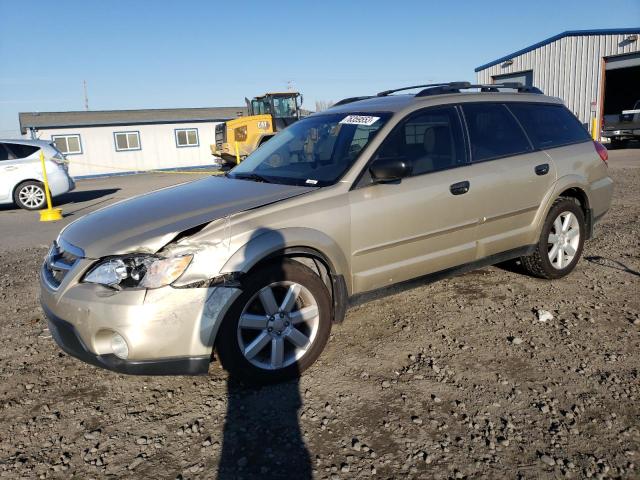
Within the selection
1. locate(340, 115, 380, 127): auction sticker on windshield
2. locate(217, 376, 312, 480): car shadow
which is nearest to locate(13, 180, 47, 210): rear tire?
locate(340, 115, 380, 127): auction sticker on windshield

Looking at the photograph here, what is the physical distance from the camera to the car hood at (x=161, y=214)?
9.53ft

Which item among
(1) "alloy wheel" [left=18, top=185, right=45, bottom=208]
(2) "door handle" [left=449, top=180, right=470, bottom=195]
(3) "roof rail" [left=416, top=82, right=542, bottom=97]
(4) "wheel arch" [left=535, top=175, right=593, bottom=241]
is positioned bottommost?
(1) "alloy wheel" [left=18, top=185, right=45, bottom=208]

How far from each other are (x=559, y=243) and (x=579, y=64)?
22972 millimetres

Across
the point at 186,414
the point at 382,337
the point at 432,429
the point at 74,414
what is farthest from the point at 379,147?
the point at 74,414

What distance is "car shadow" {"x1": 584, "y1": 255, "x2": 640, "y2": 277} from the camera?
16.5 ft

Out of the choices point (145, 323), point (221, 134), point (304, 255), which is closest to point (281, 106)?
point (221, 134)

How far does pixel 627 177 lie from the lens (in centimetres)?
1214

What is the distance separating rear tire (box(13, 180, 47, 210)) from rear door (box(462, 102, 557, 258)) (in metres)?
11.3

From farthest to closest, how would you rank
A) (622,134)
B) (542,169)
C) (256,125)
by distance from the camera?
(622,134) → (256,125) → (542,169)

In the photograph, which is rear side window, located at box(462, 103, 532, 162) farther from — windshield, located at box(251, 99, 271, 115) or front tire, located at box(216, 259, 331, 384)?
windshield, located at box(251, 99, 271, 115)

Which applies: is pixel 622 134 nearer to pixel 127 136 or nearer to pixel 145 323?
pixel 145 323

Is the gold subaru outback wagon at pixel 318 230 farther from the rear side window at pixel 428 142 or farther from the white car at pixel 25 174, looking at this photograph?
the white car at pixel 25 174

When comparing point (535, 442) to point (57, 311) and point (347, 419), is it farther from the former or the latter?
point (57, 311)

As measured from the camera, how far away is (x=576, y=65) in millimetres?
23938
